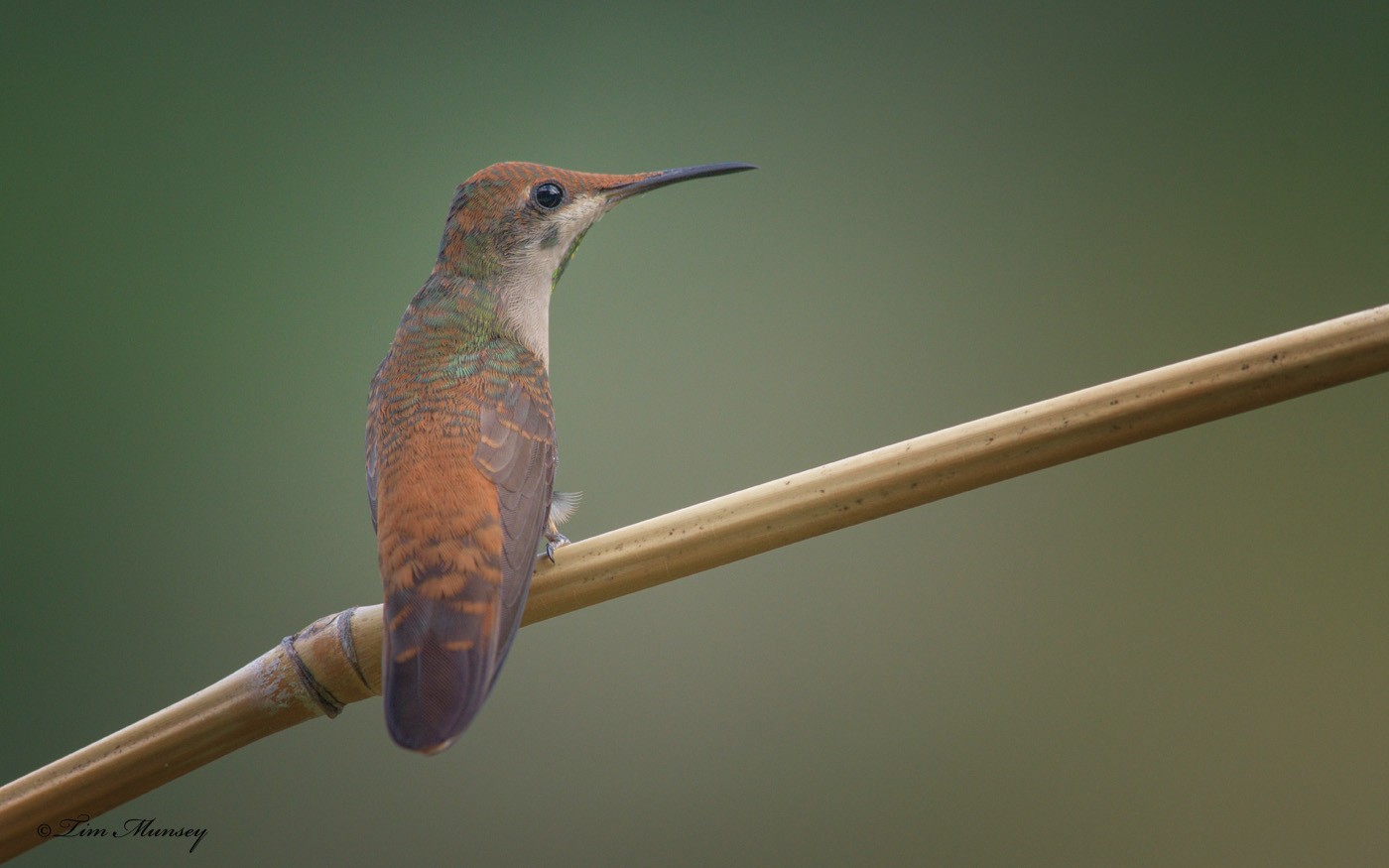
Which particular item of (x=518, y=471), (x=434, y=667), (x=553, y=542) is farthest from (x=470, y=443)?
(x=434, y=667)

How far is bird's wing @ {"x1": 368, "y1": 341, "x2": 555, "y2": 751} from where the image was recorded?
928mm

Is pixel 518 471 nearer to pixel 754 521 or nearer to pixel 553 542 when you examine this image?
pixel 553 542

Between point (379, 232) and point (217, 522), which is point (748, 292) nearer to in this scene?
point (379, 232)

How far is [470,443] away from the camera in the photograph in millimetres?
1241

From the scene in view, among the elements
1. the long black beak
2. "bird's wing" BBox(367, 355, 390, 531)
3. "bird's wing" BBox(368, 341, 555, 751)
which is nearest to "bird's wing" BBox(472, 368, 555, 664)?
"bird's wing" BBox(368, 341, 555, 751)

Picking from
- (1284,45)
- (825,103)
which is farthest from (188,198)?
(1284,45)

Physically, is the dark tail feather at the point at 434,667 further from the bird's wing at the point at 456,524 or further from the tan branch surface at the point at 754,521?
the tan branch surface at the point at 754,521

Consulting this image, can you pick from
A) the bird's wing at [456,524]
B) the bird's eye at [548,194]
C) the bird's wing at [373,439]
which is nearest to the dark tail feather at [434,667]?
the bird's wing at [456,524]

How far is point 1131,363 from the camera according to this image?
2.30 m

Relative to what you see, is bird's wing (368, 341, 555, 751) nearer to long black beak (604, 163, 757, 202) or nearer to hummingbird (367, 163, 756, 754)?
hummingbird (367, 163, 756, 754)

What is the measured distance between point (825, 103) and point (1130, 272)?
764 millimetres

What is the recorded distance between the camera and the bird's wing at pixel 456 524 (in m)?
0.93

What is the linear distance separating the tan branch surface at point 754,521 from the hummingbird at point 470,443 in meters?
0.10

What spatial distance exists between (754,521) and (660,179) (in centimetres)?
57
